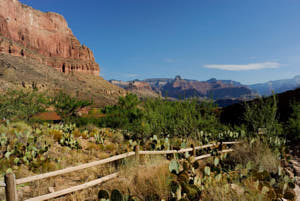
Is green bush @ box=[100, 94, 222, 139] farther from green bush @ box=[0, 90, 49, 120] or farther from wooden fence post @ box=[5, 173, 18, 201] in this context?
green bush @ box=[0, 90, 49, 120]

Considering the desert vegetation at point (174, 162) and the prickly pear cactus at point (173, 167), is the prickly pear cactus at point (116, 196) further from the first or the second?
the prickly pear cactus at point (173, 167)

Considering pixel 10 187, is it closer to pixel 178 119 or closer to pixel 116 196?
pixel 116 196

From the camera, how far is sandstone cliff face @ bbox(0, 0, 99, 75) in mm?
89375

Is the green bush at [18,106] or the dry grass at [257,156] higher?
the green bush at [18,106]

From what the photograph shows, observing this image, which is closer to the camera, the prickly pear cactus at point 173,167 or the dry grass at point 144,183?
the dry grass at point 144,183

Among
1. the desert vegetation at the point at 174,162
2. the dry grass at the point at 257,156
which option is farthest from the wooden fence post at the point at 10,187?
the dry grass at the point at 257,156

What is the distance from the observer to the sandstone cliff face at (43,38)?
89375 millimetres

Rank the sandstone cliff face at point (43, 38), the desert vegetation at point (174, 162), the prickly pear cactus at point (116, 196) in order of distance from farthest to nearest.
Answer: the sandstone cliff face at point (43, 38) → the desert vegetation at point (174, 162) → the prickly pear cactus at point (116, 196)

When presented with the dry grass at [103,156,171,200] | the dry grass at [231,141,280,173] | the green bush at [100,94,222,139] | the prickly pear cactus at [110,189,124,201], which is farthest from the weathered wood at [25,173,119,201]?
the green bush at [100,94,222,139]

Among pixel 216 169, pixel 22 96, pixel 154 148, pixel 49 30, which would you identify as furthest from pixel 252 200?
pixel 49 30

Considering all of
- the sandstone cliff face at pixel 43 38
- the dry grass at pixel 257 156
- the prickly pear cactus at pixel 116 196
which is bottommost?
the dry grass at pixel 257 156

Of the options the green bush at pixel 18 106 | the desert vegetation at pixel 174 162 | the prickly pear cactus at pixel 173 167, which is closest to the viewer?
the desert vegetation at pixel 174 162

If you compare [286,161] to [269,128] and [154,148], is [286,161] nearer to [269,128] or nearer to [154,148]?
[269,128]

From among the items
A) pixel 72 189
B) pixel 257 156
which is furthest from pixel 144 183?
pixel 257 156
